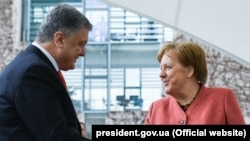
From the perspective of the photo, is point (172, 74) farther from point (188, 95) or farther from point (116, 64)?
point (116, 64)

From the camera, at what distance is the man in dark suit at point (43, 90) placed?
1.28 m

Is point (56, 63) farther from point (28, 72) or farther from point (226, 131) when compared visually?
point (226, 131)

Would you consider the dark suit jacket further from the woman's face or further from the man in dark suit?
the woman's face

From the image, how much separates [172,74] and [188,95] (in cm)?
9

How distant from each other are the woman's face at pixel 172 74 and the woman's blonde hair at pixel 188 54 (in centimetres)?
1

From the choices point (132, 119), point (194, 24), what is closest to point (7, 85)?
point (194, 24)

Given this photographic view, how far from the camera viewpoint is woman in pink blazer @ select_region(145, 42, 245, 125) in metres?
1.67

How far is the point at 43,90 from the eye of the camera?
1.30 metres

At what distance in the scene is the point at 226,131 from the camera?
1213mm

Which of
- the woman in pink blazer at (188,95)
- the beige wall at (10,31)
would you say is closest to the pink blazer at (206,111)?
the woman in pink blazer at (188,95)

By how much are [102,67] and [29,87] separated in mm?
3718

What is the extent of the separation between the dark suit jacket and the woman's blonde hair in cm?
50

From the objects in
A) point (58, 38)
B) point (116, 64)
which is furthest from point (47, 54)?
point (116, 64)

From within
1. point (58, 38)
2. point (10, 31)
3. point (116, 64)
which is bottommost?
point (116, 64)
